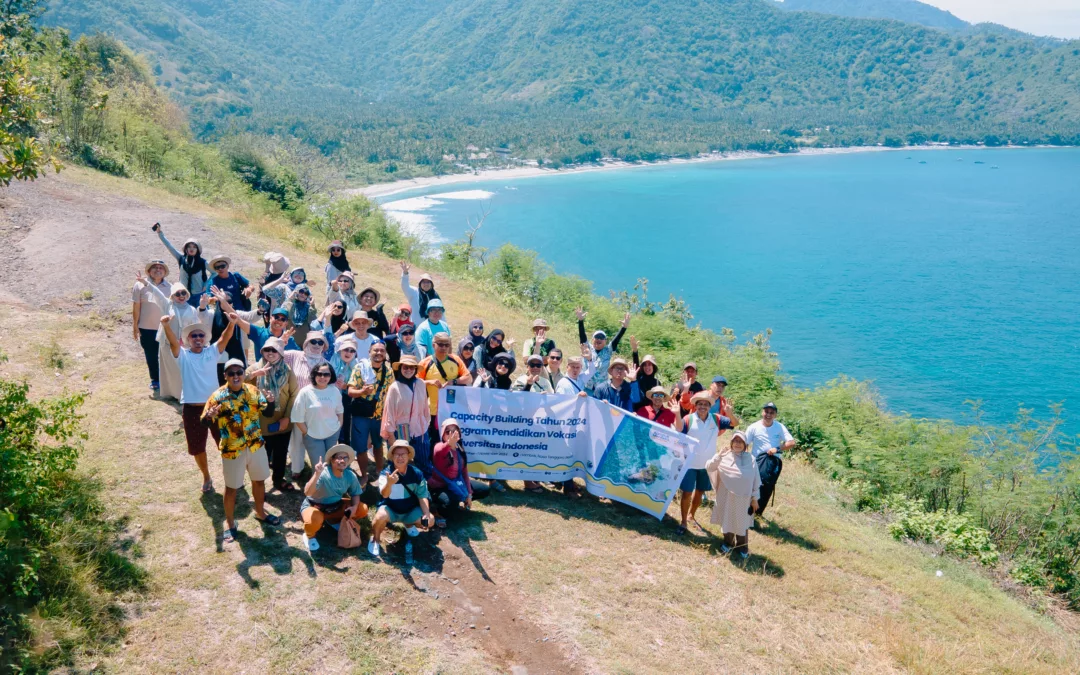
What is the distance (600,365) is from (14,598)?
6.73 meters

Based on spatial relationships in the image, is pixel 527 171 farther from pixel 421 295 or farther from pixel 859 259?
pixel 421 295

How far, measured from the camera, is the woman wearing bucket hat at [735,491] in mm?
8023

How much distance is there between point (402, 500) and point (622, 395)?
3289mm

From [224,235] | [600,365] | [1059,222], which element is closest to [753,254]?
[1059,222]

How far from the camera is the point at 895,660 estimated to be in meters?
7.00

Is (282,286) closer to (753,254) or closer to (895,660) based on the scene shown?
(895,660)

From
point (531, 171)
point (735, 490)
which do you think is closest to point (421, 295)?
point (735, 490)

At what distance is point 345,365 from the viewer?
25.4 feet

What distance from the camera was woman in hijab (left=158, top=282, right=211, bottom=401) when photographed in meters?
8.42

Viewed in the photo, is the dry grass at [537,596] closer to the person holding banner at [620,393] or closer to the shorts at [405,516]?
the shorts at [405,516]

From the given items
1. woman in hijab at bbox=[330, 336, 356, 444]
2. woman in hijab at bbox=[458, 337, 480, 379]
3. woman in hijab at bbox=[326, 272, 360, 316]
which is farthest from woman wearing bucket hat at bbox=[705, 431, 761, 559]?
woman in hijab at bbox=[326, 272, 360, 316]

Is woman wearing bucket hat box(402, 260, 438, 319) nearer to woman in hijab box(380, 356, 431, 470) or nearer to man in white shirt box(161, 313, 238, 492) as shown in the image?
woman in hijab box(380, 356, 431, 470)

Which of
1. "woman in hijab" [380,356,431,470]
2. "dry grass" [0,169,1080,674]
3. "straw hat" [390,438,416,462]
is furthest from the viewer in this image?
"woman in hijab" [380,356,431,470]

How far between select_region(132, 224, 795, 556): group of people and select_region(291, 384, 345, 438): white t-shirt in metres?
0.01
